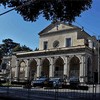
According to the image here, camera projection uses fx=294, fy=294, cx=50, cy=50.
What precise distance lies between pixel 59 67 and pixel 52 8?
43384mm

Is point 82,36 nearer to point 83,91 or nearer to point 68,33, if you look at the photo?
point 68,33

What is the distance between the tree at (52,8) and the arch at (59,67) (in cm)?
4038

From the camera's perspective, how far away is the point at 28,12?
22.5m

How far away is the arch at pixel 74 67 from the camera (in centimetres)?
6197

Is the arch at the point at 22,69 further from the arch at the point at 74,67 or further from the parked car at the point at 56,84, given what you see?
the parked car at the point at 56,84

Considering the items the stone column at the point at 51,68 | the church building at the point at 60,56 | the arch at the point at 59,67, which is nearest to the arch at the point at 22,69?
the church building at the point at 60,56

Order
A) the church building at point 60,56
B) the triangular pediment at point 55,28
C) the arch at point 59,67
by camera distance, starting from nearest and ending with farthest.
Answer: the church building at point 60,56 < the arch at point 59,67 < the triangular pediment at point 55,28

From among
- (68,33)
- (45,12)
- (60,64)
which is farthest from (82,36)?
(45,12)

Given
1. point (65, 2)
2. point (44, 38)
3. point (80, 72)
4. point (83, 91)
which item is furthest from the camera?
point (44, 38)

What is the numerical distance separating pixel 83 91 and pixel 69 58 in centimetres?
4107

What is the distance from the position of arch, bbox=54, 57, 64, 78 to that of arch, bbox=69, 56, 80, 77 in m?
2.16

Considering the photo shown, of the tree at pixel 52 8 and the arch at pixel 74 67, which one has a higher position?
the tree at pixel 52 8

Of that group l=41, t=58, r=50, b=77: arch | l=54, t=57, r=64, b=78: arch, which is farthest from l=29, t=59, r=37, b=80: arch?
l=54, t=57, r=64, b=78: arch

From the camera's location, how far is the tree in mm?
21031
